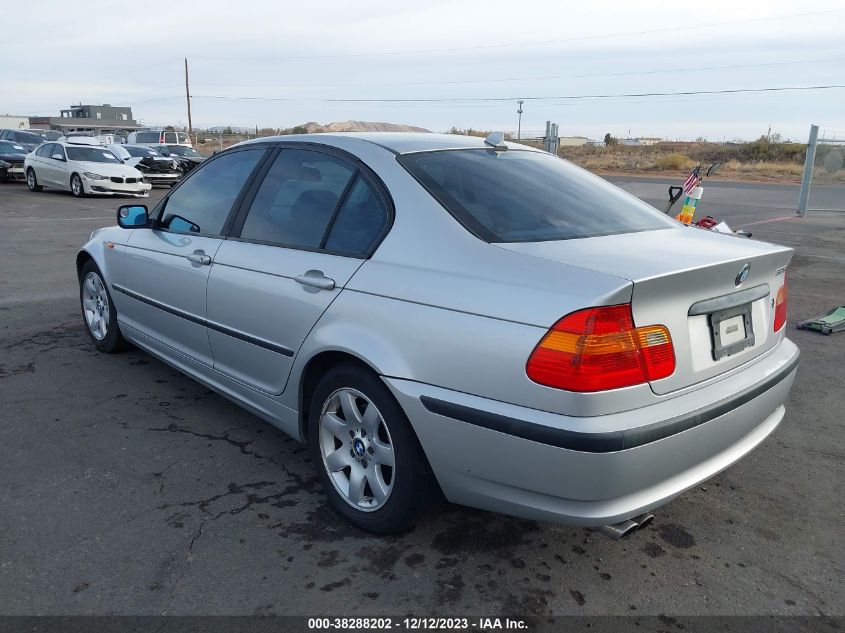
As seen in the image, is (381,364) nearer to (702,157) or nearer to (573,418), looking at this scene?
(573,418)

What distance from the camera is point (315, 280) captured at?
306 centimetres

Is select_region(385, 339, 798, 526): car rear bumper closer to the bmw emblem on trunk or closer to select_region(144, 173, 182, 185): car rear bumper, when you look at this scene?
the bmw emblem on trunk

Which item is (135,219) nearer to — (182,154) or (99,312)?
(99,312)

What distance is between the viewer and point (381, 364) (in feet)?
8.82

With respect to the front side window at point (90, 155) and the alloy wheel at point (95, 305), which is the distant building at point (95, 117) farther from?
the alloy wheel at point (95, 305)

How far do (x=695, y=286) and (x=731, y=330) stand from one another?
34 centimetres

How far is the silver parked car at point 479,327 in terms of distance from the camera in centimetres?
231

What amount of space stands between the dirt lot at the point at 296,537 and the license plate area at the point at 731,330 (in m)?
0.87

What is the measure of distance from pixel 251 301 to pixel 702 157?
205ft

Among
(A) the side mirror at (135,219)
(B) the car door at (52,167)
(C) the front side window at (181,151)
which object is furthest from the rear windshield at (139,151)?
(A) the side mirror at (135,219)

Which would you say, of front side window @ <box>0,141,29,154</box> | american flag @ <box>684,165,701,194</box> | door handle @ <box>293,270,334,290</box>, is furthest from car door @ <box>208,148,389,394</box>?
front side window @ <box>0,141,29,154</box>

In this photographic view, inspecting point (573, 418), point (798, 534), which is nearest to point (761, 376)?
point (798, 534)

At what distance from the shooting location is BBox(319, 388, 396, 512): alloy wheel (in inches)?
→ 112

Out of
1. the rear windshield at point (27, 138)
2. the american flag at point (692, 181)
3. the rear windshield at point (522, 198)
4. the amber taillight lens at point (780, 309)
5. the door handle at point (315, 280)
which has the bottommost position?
the amber taillight lens at point (780, 309)
